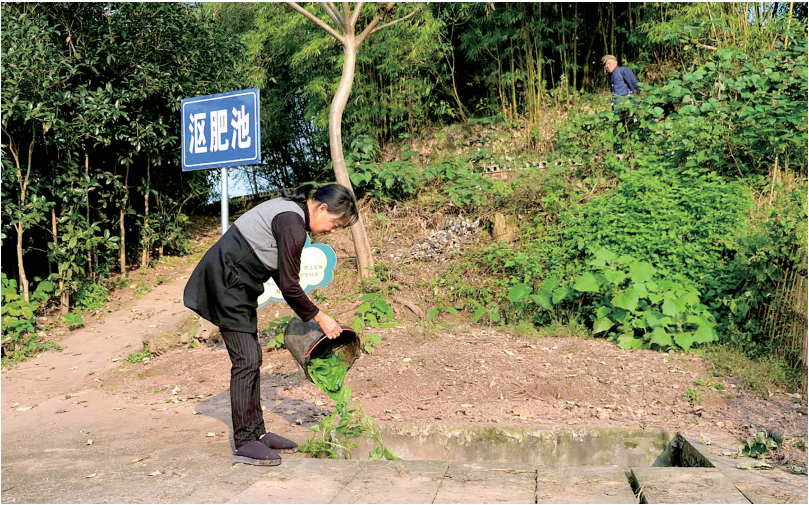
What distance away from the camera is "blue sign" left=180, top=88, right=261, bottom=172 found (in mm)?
5961

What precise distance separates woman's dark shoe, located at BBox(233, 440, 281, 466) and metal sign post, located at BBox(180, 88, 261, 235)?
261 cm

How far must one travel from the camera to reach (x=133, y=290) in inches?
401

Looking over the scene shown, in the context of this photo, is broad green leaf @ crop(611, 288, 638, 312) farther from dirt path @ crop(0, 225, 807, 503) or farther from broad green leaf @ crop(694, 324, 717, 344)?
broad green leaf @ crop(694, 324, 717, 344)

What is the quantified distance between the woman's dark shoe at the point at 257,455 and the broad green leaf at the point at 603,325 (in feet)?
11.6

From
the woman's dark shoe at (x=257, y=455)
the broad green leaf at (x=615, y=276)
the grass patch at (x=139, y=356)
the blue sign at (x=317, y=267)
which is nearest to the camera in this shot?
the woman's dark shoe at (x=257, y=455)

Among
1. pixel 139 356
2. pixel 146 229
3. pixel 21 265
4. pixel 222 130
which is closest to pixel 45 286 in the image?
pixel 21 265

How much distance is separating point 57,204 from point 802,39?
32.4ft

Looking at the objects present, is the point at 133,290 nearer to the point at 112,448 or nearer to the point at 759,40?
the point at 112,448

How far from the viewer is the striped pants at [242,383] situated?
150 inches

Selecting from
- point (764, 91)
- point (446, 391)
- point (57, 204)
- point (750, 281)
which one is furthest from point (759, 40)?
point (57, 204)

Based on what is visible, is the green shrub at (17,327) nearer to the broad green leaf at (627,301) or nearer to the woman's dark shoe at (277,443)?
the woman's dark shoe at (277,443)

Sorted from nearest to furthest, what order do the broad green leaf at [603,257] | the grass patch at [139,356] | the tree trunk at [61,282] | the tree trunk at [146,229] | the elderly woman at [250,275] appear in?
the elderly woman at [250,275], the broad green leaf at [603,257], the grass patch at [139,356], the tree trunk at [61,282], the tree trunk at [146,229]

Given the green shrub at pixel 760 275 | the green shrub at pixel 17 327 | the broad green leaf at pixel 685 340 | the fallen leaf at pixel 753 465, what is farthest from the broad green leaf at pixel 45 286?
the fallen leaf at pixel 753 465

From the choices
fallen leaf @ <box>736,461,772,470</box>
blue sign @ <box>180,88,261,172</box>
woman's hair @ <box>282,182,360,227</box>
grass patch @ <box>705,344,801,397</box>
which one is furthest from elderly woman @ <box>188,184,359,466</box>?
grass patch @ <box>705,344,801,397</box>
